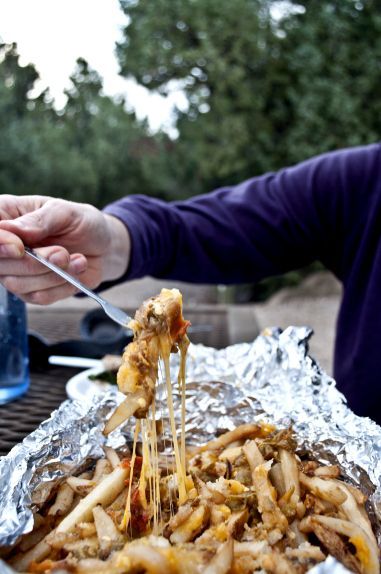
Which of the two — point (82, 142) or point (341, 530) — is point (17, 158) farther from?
point (341, 530)

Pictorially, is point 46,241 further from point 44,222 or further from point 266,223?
point 266,223

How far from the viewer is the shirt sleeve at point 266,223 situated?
78.1 inches

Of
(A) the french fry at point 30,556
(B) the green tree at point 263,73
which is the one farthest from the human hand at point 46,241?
(B) the green tree at point 263,73

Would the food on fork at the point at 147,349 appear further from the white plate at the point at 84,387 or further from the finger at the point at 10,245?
the white plate at the point at 84,387

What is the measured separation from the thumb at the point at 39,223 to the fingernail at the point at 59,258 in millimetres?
71

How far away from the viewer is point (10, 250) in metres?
1.18

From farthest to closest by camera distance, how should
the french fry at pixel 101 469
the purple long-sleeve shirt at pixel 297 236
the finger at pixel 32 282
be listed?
the purple long-sleeve shirt at pixel 297 236
the finger at pixel 32 282
the french fry at pixel 101 469

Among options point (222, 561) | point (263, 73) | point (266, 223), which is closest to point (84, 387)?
point (222, 561)

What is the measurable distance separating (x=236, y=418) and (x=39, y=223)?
65 cm

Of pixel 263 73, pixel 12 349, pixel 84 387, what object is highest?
pixel 263 73

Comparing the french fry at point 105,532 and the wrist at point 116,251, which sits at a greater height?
the wrist at point 116,251

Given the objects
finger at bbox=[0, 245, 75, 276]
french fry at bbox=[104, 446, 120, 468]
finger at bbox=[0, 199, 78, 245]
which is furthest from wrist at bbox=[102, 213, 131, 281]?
french fry at bbox=[104, 446, 120, 468]

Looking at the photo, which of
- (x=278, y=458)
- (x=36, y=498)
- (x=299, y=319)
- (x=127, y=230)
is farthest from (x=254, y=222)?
(x=299, y=319)

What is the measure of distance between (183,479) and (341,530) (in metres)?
0.27
